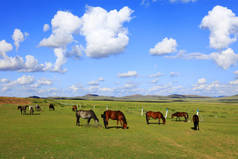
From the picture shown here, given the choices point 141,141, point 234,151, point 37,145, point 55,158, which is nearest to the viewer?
point 55,158

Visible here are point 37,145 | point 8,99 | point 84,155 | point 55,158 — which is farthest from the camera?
point 8,99

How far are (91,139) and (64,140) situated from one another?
6.54 ft

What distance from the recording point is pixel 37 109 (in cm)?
Answer: 4919

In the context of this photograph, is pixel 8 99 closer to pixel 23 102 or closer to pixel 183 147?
pixel 23 102

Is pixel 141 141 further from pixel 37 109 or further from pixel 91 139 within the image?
pixel 37 109

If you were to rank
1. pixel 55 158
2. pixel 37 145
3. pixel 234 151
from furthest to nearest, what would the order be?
pixel 234 151, pixel 37 145, pixel 55 158

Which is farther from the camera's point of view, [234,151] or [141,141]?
[141,141]

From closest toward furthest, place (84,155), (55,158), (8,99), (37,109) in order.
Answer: (55,158)
(84,155)
(37,109)
(8,99)

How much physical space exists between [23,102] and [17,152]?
64.5 meters

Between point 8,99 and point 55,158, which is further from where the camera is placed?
point 8,99

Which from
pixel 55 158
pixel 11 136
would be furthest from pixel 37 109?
pixel 55 158

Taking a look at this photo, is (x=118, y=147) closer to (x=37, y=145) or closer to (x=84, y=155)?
(x=84, y=155)

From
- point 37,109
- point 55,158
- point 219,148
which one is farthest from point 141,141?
point 37,109

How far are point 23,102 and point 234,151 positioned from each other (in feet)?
224
